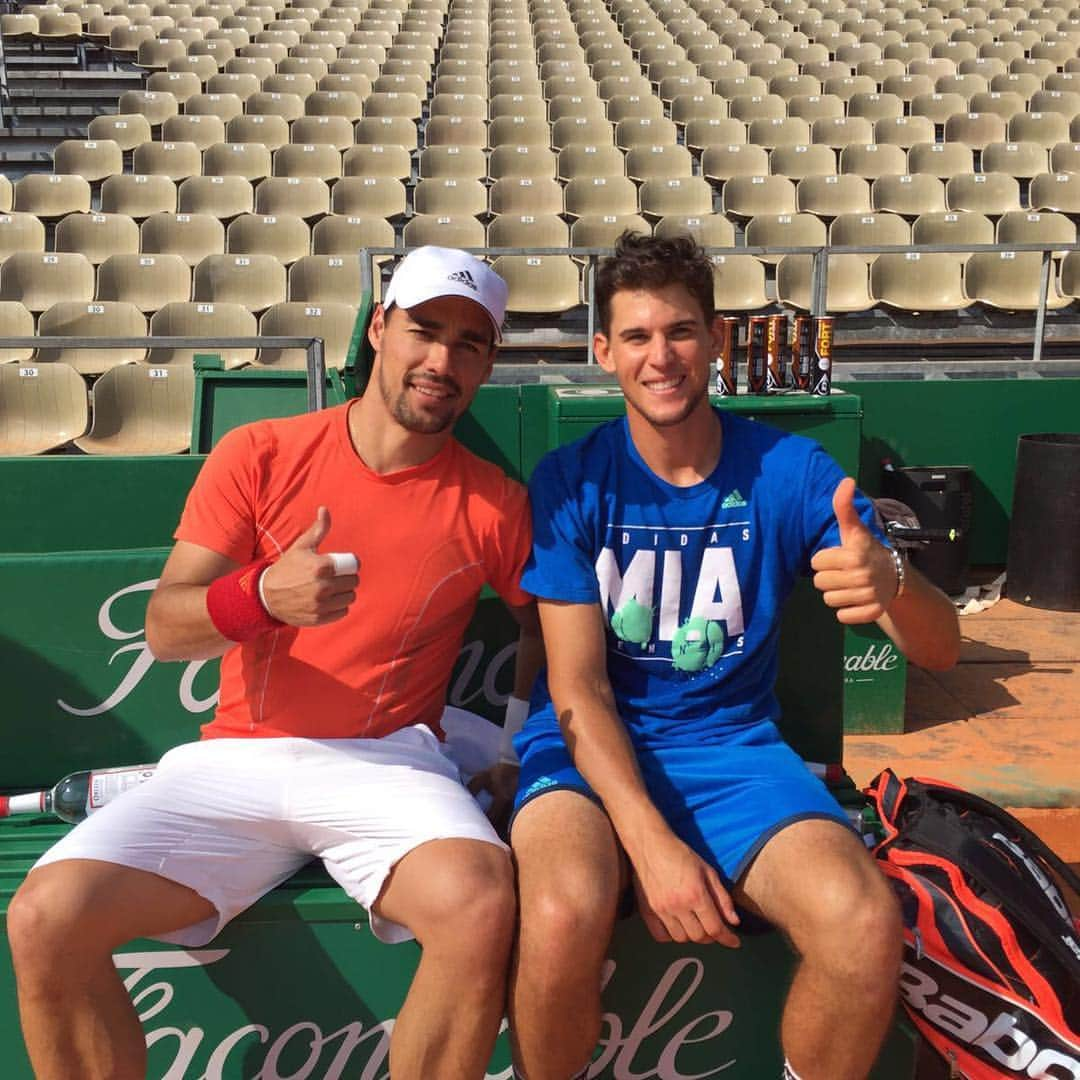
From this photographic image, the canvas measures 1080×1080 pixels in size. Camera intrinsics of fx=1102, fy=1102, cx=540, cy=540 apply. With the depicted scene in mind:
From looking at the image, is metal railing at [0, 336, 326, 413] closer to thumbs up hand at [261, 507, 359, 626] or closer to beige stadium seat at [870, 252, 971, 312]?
thumbs up hand at [261, 507, 359, 626]

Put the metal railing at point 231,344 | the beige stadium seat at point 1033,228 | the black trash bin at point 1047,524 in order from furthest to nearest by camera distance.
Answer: the beige stadium seat at point 1033,228 < the black trash bin at point 1047,524 < the metal railing at point 231,344

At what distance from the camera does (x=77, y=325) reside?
709 cm

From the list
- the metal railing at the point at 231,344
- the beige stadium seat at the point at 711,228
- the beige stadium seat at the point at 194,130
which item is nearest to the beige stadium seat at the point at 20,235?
the beige stadium seat at the point at 194,130

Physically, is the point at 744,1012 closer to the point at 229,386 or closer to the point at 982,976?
the point at 982,976

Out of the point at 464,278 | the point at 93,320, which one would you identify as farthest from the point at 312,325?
the point at 464,278

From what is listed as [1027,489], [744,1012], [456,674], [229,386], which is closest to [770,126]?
[1027,489]

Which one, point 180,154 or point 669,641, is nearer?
point 669,641

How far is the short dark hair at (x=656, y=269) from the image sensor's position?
2336 mm

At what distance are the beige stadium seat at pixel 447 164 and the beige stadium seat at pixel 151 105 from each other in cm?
234

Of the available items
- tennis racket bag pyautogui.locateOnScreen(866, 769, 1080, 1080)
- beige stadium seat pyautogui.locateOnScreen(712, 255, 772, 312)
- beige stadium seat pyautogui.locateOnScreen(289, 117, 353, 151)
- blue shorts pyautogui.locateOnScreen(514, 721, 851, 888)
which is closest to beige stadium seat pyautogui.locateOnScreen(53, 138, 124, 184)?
beige stadium seat pyautogui.locateOnScreen(289, 117, 353, 151)

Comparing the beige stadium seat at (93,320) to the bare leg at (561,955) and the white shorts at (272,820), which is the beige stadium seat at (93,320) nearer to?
the white shorts at (272,820)

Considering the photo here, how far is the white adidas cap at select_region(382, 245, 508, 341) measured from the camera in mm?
2348

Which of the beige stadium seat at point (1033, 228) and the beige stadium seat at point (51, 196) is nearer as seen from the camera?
the beige stadium seat at point (1033, 228)

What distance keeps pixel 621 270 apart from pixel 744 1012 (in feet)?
5.15
